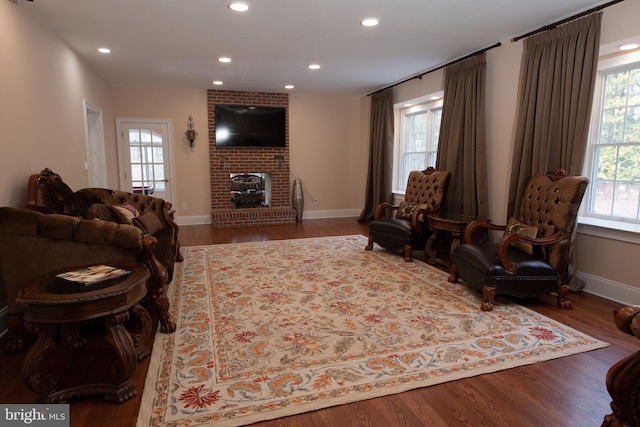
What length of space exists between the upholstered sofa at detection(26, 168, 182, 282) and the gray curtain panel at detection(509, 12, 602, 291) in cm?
355

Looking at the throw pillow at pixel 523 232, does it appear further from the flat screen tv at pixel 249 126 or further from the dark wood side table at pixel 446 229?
the flat screen tv at pixel 249 126

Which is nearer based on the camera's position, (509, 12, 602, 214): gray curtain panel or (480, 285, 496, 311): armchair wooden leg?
(480, 285, 496, 311): armchair wooden leg

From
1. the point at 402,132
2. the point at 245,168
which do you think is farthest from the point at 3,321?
the point at 402,132

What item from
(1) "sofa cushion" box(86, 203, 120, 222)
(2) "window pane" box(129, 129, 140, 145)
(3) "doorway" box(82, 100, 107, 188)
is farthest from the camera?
(2) "window pane" box(129, 129, 140, 145)

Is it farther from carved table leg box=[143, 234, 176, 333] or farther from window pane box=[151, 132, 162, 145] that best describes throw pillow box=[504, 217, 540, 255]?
window pane box=[151, 132, 162, 145]

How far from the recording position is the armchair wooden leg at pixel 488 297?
9.62 ft

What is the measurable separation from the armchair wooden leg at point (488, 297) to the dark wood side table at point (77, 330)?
2475 mm

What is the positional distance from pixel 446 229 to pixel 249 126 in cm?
447

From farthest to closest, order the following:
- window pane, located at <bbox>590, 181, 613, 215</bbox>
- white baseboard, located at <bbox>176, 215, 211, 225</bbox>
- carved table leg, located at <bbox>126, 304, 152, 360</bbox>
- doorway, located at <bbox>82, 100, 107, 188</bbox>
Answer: white baseboard, located at <bbox>176, 215, 211, 225</bbox> < doorway, located at <bbox>82, 100, 107, 188</bbox> < window pane, located at <bbox>590, 181, 613, 215</bbox> < carved table leg, located at <bbox>126, 304, 152, 360</bbox>

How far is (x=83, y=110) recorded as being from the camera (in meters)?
4.59

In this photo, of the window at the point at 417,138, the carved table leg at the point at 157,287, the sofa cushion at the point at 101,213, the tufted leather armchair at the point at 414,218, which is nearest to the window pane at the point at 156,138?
the sofa cushion at the point at 101,213

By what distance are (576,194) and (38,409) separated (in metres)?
3.82

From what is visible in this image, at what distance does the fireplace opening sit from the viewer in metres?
7.24

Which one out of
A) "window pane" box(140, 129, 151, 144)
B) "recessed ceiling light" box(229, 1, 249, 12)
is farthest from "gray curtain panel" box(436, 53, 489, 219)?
"window pane" box(140, 129, 151, 144)
